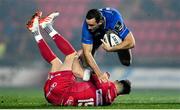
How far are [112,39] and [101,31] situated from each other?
0.52 ft

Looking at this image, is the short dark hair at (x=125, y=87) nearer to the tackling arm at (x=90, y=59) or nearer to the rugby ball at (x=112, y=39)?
the tackling arm at (x=90, y=59)

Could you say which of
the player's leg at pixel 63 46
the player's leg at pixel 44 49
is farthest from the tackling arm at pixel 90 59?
the player's leg at pixel 44 49

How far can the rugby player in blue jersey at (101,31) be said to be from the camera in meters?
6.91

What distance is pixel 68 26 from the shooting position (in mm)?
16078

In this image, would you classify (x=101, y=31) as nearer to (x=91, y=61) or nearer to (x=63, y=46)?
(x=63, y=46)

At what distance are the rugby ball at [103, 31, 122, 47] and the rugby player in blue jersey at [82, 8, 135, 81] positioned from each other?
0.13 feet

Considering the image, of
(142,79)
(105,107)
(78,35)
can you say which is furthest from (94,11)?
(78,35)

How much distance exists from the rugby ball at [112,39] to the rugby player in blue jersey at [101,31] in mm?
40

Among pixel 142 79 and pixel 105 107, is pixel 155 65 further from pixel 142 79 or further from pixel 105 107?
pixel 105 107

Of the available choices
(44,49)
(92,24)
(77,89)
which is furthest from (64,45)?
(77,89)

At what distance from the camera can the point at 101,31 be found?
24.6 feet

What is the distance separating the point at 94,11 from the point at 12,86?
7.85 metres

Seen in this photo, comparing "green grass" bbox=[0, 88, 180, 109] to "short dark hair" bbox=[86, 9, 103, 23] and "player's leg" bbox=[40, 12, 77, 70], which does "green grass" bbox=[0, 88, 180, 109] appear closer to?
"player's leg" bbox=[40, 12, 77, 70]

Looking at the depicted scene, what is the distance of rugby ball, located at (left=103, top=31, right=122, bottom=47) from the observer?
7486 mm
